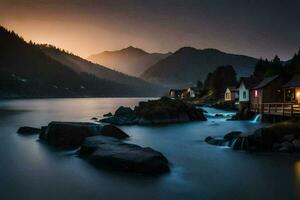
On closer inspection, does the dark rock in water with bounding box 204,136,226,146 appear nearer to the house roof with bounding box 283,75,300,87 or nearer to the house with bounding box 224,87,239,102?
the house roof with bounding box 283,75,300,87

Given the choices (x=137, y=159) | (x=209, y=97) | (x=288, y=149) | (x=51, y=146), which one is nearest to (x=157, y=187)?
(x=137, y=159)

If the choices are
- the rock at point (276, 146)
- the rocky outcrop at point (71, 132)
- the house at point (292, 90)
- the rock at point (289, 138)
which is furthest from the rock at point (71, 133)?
the house at point (292, 90)

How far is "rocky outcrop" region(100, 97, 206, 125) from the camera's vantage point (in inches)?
2331

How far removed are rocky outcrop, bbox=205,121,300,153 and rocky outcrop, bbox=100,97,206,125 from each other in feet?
93.2

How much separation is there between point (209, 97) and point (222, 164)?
10185 centimetres

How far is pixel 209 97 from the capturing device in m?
126

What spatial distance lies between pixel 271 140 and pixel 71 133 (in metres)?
18.8

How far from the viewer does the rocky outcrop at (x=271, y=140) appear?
28.7 metres

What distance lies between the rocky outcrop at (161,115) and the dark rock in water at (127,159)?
33001 mm

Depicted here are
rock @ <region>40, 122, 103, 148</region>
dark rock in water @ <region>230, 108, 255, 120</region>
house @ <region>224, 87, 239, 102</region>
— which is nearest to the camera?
rock @ <region>40, 122, 103, 148</region>

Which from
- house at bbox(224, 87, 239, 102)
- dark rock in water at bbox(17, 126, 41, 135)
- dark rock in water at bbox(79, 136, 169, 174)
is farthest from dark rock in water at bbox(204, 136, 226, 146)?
house at bbox(224, 87, 239, 102)

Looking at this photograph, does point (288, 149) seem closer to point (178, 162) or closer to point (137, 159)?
Answer: point (178, 162)

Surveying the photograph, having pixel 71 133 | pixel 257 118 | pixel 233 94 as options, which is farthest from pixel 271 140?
pixel 233 94

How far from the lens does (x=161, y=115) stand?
60281mm
